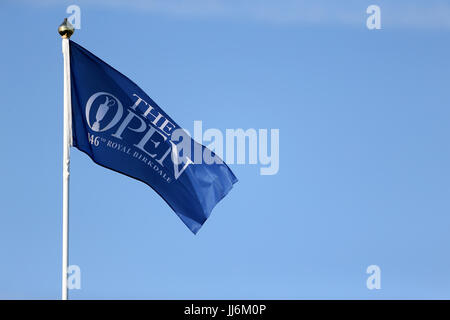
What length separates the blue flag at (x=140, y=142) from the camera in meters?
26.0

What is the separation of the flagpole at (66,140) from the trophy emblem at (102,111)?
34.4 inches

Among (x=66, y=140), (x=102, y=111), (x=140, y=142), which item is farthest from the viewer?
(x=140, y=142)

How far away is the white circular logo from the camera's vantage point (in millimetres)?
25969

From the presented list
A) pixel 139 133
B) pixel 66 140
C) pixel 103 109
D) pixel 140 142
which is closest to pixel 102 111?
pixel 103 109

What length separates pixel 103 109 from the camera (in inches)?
1037

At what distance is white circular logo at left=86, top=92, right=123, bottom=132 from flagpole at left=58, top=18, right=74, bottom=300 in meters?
0.80

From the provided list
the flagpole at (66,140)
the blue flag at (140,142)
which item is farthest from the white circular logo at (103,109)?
the flagpole at (66,140)

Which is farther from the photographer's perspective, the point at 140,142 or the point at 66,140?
the point at 140,142

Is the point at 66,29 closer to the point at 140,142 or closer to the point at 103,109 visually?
the point at 103,109

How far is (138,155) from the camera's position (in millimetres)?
Answer: 26797

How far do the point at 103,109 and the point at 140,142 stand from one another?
5.12ft
